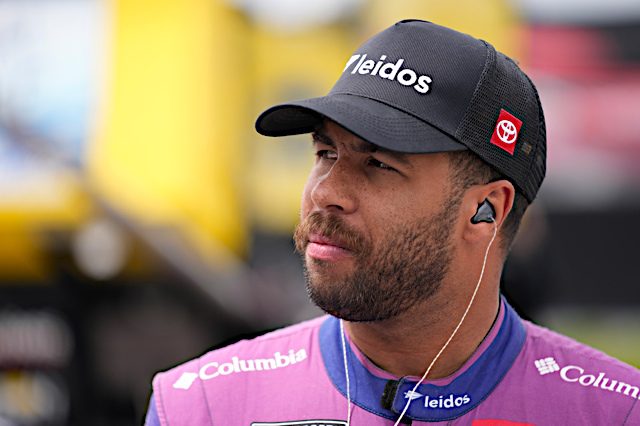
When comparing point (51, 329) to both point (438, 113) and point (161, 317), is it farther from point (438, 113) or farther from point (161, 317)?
point (438, 113)

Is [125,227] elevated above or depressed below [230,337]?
above

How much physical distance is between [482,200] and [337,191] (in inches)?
12.2

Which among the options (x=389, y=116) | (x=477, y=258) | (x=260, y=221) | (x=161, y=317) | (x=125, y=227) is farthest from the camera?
(x=260, y=221)

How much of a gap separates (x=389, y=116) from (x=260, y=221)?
142 inches

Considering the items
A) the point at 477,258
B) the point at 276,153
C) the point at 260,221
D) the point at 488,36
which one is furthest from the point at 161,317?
the point at 477,258

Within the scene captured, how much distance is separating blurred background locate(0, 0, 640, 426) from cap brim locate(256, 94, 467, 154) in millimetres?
2629

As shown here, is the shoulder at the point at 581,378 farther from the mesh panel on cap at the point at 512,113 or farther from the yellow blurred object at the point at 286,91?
Answer: the yellow blurred object at the point at 286,91

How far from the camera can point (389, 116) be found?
234cm

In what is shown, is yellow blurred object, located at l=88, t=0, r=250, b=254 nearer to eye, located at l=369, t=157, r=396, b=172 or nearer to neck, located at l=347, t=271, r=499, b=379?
neck, located at l=347, t=271, r=499, b=379

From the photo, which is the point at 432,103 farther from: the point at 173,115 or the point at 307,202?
the point at 173,115

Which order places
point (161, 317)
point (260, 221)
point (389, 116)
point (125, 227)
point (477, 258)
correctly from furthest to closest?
point (260, 221) < point (161, 317) < point (125, 227) < point (477, 258) < point (389, 116)

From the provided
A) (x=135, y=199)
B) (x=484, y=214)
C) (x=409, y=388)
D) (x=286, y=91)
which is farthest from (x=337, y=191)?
(x=286, y=91)

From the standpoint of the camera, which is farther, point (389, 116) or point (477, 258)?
point (477, 258)

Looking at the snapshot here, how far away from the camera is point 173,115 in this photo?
5387 millimetres
